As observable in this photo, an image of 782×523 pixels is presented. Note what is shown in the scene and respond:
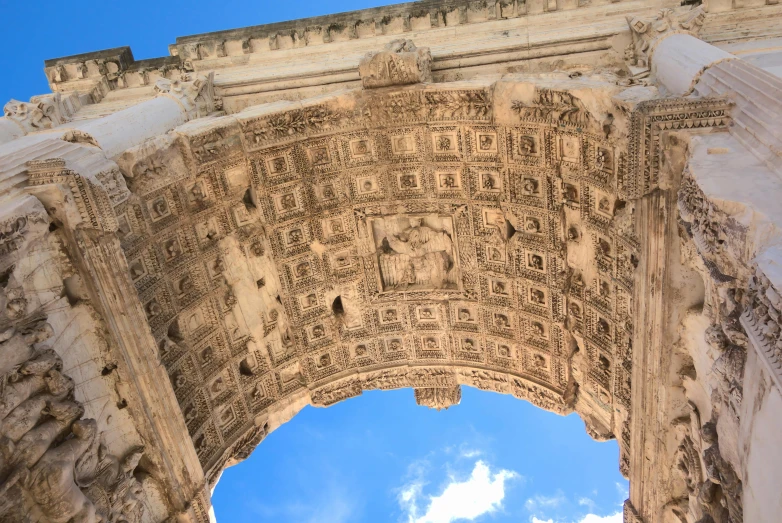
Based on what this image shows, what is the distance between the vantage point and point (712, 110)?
7590 millimetres

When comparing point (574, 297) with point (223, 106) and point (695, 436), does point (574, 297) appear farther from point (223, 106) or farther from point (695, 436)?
point (223, 106)

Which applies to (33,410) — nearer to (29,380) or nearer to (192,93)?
(29,380)

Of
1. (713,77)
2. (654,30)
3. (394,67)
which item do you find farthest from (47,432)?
(654,30)

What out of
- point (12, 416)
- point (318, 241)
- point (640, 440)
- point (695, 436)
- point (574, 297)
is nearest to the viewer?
point (12, 416)

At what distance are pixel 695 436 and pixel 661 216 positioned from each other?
2.94m

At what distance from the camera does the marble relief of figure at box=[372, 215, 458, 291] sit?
12.3 metres

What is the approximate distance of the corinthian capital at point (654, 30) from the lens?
1040 cm

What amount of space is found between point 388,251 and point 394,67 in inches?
130

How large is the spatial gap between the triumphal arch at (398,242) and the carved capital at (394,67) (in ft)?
0.17

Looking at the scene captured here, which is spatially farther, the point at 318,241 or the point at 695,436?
the point at 318,241

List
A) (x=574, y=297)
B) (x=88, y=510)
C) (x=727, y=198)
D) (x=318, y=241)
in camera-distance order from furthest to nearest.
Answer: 1. (x=318, y=241)
2. (x=574, y=297)
3. (x=88, y=510)
4. (x=727, y=198)

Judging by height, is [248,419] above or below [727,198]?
below

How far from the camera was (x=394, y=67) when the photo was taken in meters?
11.1

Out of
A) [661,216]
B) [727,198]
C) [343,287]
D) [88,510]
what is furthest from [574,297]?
[88,510]
